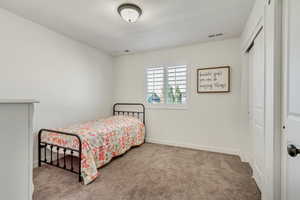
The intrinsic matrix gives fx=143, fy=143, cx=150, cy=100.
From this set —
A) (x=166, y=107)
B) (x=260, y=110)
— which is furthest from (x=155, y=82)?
(x=260, y=110)

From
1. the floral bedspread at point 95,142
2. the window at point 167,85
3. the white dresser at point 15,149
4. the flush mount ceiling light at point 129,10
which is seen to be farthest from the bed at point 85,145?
the flush mount ceiling light at point 129,10

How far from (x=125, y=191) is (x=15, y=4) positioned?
2.90 metres

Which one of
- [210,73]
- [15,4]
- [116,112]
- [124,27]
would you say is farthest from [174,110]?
[15,4]

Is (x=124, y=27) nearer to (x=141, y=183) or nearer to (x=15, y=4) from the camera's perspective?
(x=15, y=4)

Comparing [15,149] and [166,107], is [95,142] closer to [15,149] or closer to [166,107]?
[15,149]

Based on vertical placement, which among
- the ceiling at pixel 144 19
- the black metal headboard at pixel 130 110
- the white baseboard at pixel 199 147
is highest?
the ceiling at pixel 144 19

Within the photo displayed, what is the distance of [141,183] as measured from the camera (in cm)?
195

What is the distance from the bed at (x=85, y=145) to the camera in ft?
6.48

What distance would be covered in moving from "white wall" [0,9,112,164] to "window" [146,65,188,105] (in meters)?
Answer: 1.35

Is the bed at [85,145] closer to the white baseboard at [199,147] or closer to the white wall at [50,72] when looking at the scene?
the white wall at [50,72]

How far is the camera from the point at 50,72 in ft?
8.66

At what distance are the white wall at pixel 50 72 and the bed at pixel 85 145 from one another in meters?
0.47

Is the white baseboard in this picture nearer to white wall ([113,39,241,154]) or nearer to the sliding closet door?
white wall ([113,39,241,154])

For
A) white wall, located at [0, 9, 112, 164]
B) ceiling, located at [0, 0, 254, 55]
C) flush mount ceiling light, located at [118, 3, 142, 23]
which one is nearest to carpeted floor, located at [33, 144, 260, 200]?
white wall, located at [0, 9, 112, 164]
